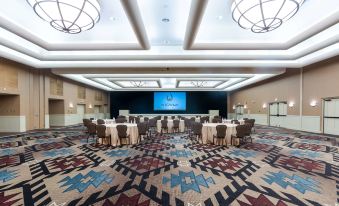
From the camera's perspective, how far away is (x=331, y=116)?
8.17 metres

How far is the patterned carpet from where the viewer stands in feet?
8.18

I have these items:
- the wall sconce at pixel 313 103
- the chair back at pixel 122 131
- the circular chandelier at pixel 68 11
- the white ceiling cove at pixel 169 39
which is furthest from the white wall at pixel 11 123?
the wall sconce at pixel 313 103

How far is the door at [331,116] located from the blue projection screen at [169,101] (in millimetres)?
12682

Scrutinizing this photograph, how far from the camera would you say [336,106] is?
A: 7949 millimetres

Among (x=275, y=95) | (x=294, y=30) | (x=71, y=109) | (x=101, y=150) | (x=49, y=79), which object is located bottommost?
(x=101, y=150)

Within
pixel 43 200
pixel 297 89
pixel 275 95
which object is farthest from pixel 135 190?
pixel 275 95

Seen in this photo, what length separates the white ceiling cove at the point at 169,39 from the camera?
4770 millimetres

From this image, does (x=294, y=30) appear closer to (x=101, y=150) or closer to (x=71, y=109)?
(x=101, y=150)

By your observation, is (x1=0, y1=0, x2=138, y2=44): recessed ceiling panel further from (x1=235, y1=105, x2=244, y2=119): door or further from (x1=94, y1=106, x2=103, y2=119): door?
(x1=235, y1=105, x2=244, y2=119): door

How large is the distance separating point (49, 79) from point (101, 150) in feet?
28.3

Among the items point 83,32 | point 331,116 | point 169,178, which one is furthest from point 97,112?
point 331,116

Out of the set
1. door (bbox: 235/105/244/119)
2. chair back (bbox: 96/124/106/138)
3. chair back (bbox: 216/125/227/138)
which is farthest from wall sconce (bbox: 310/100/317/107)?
chair back (bbox: 96/124/106/138)

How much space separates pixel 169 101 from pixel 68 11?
15930 millimetres

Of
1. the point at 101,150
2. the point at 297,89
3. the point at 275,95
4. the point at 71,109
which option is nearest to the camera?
the point at 101,150
